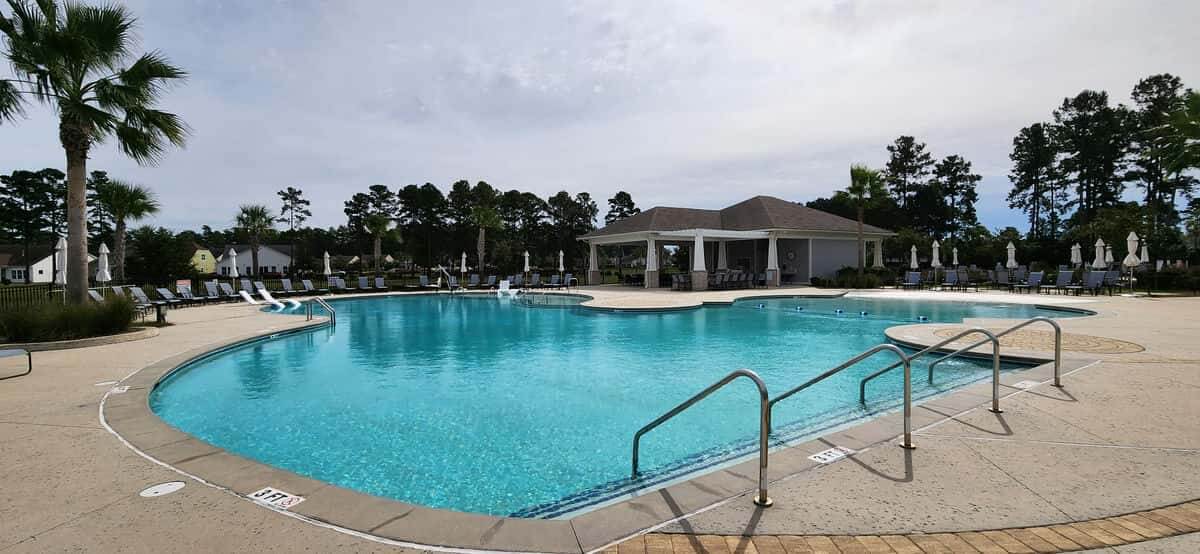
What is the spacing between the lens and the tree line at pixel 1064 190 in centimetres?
3056

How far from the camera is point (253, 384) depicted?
7637 mm

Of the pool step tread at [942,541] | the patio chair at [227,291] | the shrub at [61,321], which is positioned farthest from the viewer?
the patio chair at [227,291]

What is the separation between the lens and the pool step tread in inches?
92.5

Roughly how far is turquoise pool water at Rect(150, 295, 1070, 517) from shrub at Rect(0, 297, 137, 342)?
2679mm

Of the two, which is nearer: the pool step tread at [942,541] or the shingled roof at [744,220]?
the pool step tread at [942,541]

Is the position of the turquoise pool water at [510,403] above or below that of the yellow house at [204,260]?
below

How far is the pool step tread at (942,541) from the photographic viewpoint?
2350 mm

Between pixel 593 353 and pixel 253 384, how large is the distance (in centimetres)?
551

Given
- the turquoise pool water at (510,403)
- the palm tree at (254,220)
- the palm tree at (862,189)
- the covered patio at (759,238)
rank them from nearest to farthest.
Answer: the turquoise pool water at (510,403)
the covered patio at (759,238)
the palm tree at (862,189)
the palm tree at (254,220)

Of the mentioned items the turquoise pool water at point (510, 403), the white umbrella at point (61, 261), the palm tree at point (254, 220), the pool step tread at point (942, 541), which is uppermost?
the palm tree at point (254, 220)

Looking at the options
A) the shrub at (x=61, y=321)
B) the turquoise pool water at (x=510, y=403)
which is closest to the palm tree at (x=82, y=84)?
the shrub at (x=61, y=321)

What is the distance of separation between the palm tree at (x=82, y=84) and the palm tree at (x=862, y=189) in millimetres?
27665

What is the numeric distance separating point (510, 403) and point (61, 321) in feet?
30.9

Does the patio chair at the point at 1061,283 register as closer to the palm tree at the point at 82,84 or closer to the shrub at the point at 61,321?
the palm tree at the point at 82,84
